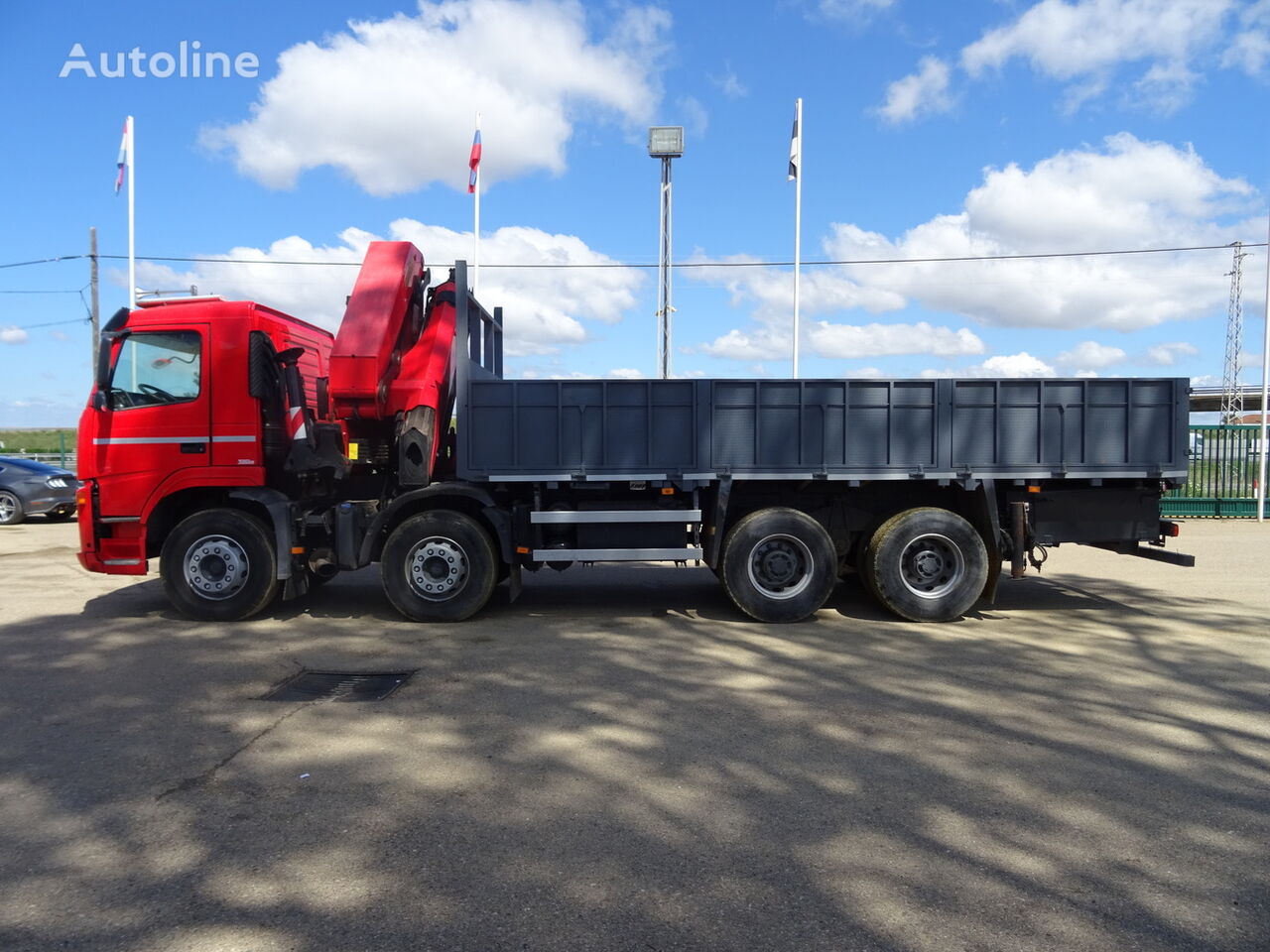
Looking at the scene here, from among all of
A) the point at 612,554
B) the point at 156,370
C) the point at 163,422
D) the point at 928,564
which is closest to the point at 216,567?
the point at 163,422

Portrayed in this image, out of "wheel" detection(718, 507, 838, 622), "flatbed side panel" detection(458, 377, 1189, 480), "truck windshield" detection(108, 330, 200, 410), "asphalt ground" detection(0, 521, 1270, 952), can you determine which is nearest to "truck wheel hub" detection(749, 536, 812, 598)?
"wheel" detection(718, 507, 838, 622)

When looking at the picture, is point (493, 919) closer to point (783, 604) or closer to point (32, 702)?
point (32, 702)

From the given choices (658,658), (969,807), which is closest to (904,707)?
(969,807)

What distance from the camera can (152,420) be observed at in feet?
25.7

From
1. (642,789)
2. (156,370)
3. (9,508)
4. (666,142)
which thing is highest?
(666,142)

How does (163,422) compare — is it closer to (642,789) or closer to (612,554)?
(612,554)

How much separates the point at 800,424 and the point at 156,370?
19.3 feet

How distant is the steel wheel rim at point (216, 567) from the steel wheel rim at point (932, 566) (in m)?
6.04

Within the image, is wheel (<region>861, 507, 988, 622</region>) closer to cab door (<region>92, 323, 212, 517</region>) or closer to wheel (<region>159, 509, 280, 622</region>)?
wheel (<region>159, 509, 280, 622</region>)

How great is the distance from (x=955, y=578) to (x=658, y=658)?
305 centimetres

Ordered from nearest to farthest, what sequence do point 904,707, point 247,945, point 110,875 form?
point 247,945, point 110,875, point 904,707

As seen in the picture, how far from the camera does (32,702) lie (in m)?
5.64

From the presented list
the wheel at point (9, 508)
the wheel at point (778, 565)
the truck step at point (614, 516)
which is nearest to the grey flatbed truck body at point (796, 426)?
the truck step at point (614, 516)

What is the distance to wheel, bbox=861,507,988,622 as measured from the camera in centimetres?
789
